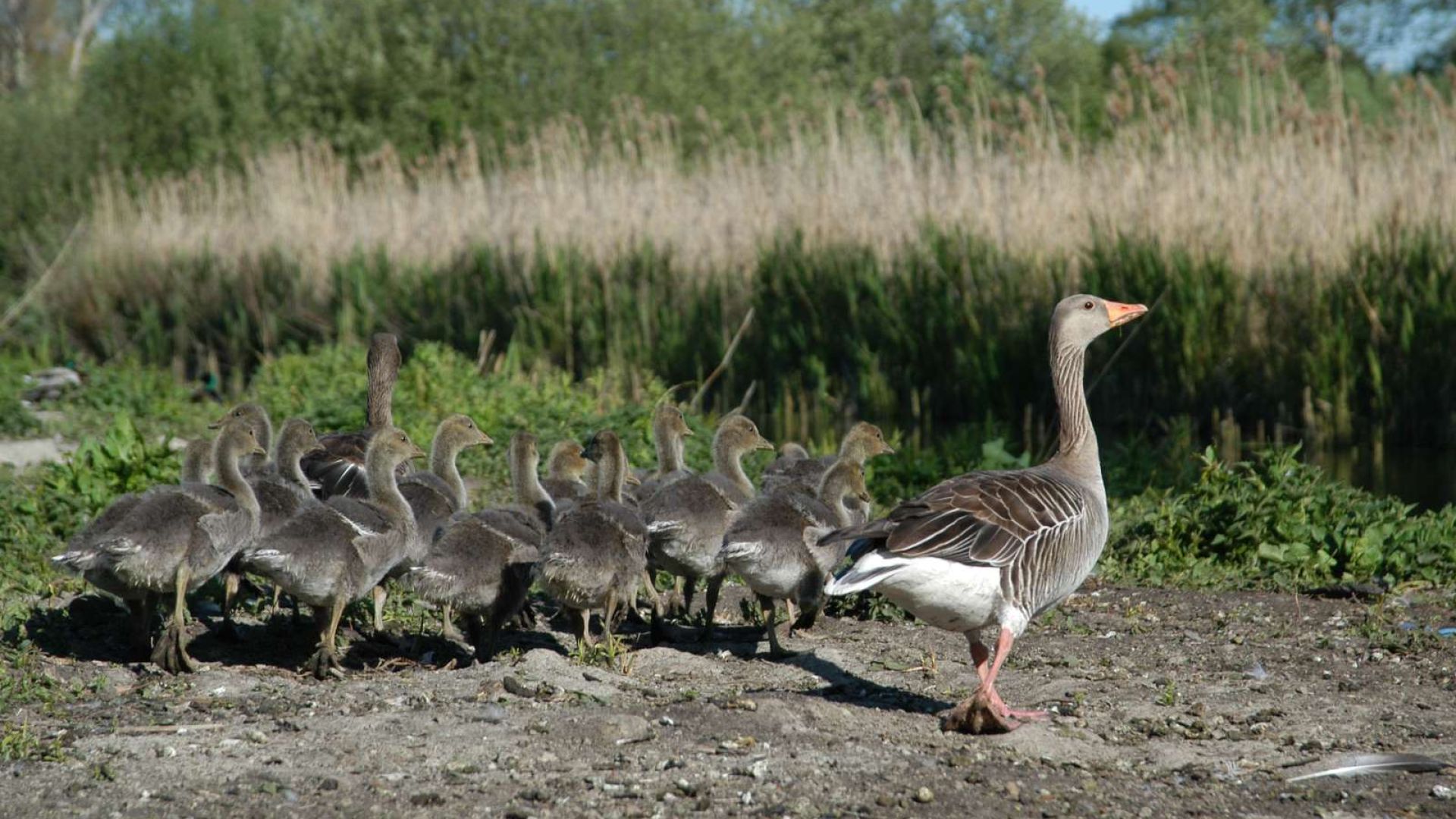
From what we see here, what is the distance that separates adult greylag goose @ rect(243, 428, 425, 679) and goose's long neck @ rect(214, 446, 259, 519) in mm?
315

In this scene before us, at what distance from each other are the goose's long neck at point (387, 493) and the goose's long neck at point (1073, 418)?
10.1 feet

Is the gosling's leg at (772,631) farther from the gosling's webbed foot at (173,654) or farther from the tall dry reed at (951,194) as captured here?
the tall dry reed at (951,194)

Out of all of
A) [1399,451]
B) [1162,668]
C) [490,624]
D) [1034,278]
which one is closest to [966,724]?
[1162,668]

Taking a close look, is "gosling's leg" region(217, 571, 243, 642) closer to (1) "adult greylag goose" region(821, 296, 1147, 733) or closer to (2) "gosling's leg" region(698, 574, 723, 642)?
(2) "gosling's leg" region(698, 574, 723, 642)

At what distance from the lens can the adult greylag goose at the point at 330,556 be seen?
675 centimetres

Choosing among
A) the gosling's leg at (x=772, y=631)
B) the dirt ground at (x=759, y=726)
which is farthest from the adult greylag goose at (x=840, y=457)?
the gosling's leg at (x=772, y=631)

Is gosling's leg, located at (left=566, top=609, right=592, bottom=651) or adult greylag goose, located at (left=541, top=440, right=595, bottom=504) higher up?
adult greylag goose, located at (left=541, top=440, right=595, bottom=504)

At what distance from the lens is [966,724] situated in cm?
623

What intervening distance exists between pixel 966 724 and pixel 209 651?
3608mm

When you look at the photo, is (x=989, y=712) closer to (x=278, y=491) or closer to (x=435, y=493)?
(x=435, y=493)

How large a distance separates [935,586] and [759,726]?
0.88 m

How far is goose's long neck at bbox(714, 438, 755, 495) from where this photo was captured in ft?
30.0

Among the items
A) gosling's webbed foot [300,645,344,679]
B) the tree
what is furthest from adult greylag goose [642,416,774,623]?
the tree

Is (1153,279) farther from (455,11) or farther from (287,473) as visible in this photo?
(455,11)
